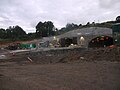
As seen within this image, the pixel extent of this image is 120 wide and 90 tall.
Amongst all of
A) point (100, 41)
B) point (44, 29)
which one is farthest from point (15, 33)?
point (100, 41)

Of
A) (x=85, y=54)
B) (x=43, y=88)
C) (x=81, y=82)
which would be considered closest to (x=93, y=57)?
(x=85, y=54)

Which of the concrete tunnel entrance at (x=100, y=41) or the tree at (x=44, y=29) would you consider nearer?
the concrete tunnel entrance at (x=100, y=41)

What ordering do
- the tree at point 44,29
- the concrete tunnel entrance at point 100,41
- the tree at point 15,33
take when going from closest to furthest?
the concrete tunnel entrance at point 100,41 < the tree at point 15,33 < the tree at point 44,29

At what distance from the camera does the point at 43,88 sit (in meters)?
12.3

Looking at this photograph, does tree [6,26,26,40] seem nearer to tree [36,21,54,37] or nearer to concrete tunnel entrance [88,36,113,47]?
tree [36,21,54,37]

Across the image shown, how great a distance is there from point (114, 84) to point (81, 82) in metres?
1.99

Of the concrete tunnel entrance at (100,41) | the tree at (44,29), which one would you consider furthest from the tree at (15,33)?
the concrete tunnel entrance at (100,41)

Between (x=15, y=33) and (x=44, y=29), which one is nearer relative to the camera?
(x=15, y=33)

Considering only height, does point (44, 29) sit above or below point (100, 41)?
above

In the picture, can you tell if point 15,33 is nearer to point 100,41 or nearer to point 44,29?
point 44,29

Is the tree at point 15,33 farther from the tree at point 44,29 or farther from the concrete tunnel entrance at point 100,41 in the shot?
the concrete tunnel entrance at point 100,41

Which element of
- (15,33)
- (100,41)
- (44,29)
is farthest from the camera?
(44,29)

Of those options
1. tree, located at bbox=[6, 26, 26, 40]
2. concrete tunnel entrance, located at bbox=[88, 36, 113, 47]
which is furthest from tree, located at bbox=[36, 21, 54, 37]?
concrete tunnel entrance, located at bbox=[88, 36, 113, 47]

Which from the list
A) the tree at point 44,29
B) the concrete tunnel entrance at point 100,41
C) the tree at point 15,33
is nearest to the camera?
the concrete tunnel entrance at point 100,41
